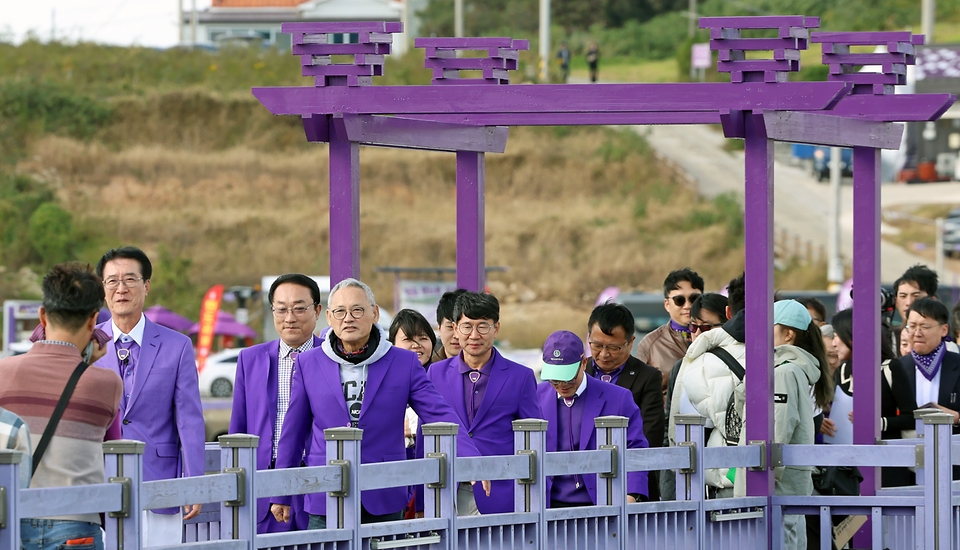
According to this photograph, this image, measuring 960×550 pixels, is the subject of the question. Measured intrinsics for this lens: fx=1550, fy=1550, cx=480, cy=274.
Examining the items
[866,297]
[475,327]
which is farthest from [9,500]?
[866,297]

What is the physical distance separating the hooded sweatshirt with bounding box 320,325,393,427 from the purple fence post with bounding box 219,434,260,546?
878mm

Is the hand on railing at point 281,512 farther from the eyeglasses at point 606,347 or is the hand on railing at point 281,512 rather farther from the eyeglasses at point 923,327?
the eyeglasses at point 923,327

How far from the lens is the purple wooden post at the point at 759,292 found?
7414 mm

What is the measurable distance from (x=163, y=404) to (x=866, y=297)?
13.3 feet

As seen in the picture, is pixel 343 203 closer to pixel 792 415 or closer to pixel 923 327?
pixel 792 415

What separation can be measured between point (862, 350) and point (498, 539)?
3157 mm

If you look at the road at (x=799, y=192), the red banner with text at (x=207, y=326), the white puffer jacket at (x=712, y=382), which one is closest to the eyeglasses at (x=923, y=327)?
the white puffer jacket at (x=712, y=382)

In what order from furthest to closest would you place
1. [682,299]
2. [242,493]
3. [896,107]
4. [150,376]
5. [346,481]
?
[682,299] → [896,107] → [150,376] → [346,481] → [242,493]

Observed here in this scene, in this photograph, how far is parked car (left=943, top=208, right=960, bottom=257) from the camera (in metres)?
39.8

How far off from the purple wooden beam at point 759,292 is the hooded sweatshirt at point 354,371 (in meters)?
2.04

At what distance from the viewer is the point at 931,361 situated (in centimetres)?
888

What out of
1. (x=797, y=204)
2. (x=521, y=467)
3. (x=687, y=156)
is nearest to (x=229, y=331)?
(x=797, y=204)

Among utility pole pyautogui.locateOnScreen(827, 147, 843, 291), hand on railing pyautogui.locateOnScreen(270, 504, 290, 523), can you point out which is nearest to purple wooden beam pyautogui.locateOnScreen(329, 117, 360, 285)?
hand on railing pyautogui.locateOnScreen(270, 504, 290, 523)

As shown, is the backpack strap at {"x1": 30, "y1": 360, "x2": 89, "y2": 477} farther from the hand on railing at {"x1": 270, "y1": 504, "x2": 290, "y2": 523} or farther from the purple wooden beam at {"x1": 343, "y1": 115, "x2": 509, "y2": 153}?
the purple wooden beam at {"x1": 343, "y1": 115, "x2": 509, "y2": 153}
